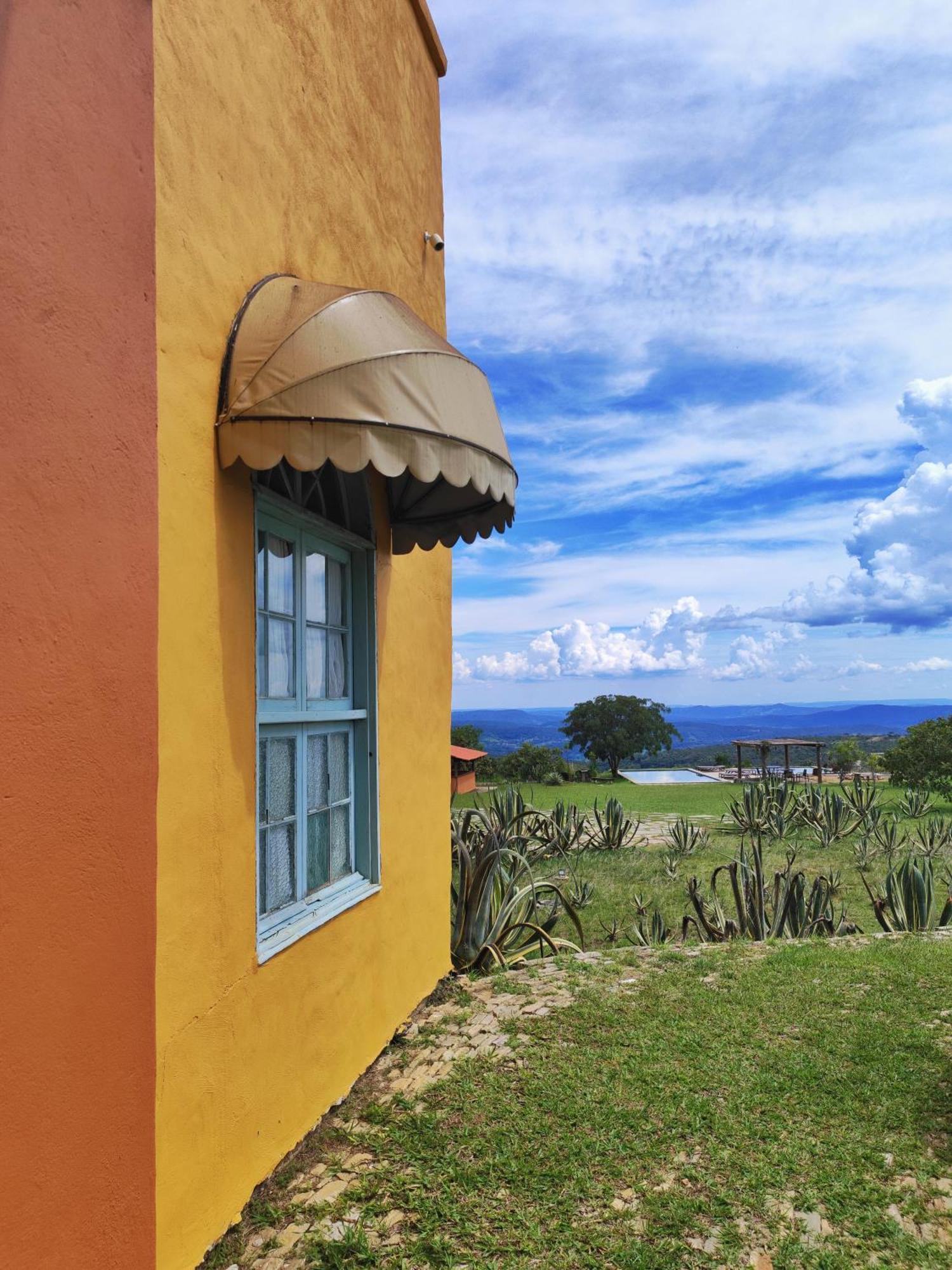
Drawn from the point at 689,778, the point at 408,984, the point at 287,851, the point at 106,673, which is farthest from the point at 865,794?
the point at 106,673

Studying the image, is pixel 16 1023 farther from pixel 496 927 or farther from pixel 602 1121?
pixel 496 927

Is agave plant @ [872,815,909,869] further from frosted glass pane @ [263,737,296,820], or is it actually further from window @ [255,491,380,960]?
frosted glass pane @ [263,737,296,820]

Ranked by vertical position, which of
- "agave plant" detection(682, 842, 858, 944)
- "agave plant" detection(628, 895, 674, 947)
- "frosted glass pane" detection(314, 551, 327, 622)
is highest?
"frosted glass pane" detection(314, 551, 327, 622)

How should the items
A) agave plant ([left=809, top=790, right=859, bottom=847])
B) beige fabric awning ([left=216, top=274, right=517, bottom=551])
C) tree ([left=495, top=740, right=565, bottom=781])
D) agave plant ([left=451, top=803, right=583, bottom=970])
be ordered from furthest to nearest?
tree ([left=495, top=740, right=565, bottom=781]), agave plant ([left=809, top=790, right=859, bottom=847]), agave plant ([left=451, top=803, right=583, bottom=970]), beige fabric awning ([left=216, top=274, right=517, bottom=551])

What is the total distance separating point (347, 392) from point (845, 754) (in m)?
30.8

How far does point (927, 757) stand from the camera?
21.6 metres

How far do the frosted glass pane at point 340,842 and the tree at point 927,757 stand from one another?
20.9 m

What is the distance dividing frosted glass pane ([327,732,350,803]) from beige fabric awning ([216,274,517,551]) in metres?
1.49

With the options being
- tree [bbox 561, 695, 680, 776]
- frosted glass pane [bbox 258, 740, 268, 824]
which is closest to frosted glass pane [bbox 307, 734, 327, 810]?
frosted glass pane [bbox 258, 740, 268, 824]

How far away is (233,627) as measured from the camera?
299cm

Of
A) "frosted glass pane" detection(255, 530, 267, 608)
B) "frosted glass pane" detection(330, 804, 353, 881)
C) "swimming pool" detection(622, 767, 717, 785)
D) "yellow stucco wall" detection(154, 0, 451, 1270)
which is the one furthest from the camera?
"swimming pool" detection(622, 767, 717, 785)

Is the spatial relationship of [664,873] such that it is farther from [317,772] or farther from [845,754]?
[845,754]

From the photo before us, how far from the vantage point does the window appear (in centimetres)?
340

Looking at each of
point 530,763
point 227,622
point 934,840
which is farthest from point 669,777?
point 227,622
